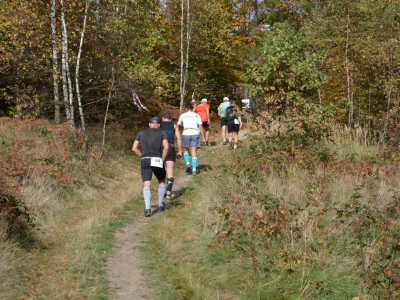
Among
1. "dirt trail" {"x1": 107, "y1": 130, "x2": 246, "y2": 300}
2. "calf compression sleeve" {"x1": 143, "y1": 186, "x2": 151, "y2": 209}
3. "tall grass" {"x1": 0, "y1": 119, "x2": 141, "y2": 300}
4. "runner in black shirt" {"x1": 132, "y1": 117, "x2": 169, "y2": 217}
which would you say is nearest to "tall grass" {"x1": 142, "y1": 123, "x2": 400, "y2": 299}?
"dirt trail" {"x1": 107, "y1": 130, "x2": 246, "y2": 300}

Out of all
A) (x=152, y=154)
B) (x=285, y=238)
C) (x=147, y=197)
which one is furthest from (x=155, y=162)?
(x=285, y=238)

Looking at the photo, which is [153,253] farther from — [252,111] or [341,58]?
[341,58]

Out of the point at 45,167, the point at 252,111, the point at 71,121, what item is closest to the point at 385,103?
the point at 252,111

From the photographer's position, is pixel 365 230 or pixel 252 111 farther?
pixel 252 111

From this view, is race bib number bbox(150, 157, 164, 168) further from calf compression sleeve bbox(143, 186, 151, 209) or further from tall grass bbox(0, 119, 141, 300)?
tall grass bbox(0, 119, 141, 300)

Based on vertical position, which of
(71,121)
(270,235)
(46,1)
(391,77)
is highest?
(46,1)

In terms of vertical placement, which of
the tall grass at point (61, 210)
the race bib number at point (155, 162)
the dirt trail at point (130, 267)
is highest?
the race bib number at point (155, 162)

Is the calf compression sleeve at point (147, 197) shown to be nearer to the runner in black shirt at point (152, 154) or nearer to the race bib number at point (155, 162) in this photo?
the runner in black shirt at point (152, 154)

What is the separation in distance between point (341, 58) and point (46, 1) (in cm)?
1177

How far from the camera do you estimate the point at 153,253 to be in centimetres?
778

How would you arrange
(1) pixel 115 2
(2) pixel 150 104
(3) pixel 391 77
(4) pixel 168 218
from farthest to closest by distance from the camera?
(2) pixel 150 104
(3) pixel 391 77
(1) pixel 115 2
(4) pixel 168 218

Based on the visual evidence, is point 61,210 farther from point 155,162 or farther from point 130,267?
point 130,267

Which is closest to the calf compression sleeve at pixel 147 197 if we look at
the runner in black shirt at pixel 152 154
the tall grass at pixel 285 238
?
the runner in black shirt at pixel 152 154

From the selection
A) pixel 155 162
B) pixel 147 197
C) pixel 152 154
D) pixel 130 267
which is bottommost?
pixel 130 267
